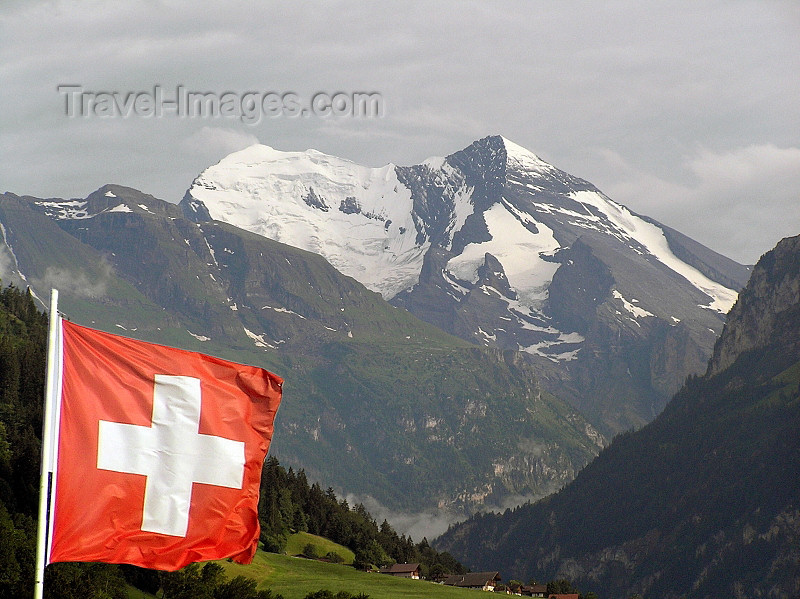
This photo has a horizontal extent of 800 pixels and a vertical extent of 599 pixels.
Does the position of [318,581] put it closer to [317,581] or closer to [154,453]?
[317,581]

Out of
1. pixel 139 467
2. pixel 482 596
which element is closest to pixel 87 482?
pixel 139 467

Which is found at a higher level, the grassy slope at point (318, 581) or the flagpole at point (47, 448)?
the flagpole at point (47, 448)

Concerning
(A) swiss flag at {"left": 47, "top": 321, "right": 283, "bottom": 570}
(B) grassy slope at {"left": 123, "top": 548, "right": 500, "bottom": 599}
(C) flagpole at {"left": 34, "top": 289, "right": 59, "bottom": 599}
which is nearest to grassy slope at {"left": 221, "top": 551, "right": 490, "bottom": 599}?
(B) grassy slope at {"left": 123, "top": 548, "right": 500, "bottom": 599}

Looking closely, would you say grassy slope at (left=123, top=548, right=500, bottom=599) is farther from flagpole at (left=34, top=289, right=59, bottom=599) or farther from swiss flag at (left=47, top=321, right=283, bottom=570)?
flagpole at (left=34, top=289, right=59, bottom=599)

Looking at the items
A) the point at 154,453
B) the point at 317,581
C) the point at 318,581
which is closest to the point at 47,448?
the point at 154,453

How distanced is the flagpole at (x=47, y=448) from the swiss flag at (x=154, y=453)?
91cm

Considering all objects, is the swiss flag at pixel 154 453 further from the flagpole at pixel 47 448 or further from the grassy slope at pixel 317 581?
the grassy slope at pixel 317 581

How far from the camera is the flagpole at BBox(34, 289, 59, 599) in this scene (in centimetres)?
2898

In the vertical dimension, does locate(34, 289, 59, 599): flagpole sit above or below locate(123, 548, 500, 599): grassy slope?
above

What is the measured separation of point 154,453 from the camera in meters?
32.8

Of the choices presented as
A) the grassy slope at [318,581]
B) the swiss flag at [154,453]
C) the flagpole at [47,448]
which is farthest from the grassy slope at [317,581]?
the flagpole at [47,448]

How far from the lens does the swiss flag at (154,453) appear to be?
31359 millimetres

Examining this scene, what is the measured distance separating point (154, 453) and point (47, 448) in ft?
12.5

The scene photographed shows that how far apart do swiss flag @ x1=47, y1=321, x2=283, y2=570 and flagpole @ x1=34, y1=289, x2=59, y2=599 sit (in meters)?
0.91
